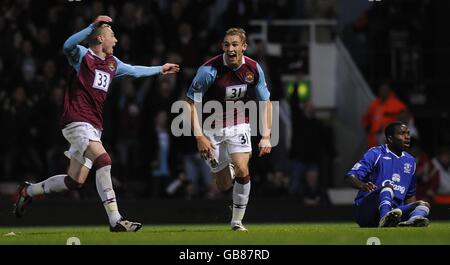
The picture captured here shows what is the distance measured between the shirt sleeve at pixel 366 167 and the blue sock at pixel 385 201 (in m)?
0.35

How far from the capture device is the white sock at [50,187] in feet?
53.1

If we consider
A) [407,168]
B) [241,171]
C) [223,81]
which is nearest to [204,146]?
[241,171]

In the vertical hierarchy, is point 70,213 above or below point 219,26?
below

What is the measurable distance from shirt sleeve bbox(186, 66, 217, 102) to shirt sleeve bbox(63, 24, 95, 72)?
1.40 meters

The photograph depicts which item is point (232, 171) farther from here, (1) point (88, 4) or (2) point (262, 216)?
(1) point (88, 4)

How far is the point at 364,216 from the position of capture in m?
16.5

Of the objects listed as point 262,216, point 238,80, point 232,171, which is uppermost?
point 238,80

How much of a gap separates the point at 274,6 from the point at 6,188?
7.05 meters

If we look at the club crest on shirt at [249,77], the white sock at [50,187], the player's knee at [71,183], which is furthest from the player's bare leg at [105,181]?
the club crest on shirt at [249,77]

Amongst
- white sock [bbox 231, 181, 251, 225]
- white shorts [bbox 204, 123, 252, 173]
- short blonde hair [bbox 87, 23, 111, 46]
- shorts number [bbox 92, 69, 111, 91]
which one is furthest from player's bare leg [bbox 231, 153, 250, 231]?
short blonde hair [bbox 87, 23, 111, 46]

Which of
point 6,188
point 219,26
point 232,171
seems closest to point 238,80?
point 232,171

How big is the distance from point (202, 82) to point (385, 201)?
8.63 ft

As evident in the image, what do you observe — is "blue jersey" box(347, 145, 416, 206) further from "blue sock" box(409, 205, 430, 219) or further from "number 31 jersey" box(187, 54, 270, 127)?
"number 31 jersey" box(187, 54, 270, 127)

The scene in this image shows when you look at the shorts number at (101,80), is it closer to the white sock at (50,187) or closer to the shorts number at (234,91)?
the white sock at (50,187)
